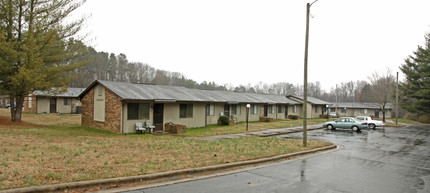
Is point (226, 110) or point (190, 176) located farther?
point (226, 110)

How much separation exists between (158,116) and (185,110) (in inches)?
122

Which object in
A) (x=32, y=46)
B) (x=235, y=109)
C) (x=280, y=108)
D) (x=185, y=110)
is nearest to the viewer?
(x=32, y=46)

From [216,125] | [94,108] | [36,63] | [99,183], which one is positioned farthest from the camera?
[216,125]

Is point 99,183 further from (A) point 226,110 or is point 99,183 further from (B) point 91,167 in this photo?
(A) point 226,110

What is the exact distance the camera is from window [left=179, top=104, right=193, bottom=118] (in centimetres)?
2369

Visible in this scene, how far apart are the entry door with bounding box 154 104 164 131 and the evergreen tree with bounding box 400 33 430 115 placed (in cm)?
4546

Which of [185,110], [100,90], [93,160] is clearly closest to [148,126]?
[185,110]

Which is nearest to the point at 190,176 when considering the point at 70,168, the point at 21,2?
the point at 70,168

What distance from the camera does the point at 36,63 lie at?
18.5 metres

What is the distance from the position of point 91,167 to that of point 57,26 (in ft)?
54.9

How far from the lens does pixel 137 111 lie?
66.3 ft

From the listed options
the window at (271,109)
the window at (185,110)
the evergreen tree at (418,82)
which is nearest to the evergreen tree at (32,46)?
the window at (185,110)

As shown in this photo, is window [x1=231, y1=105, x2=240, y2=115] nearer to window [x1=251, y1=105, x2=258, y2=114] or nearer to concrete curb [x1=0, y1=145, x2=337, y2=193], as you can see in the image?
window [x1=251, y1=105, x2=258, y2=114]

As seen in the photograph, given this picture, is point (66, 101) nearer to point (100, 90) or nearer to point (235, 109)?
point (100, 90)
